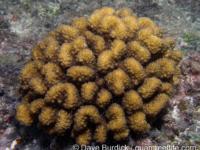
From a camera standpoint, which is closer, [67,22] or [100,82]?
[100,82]

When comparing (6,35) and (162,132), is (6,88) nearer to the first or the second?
(6,35)

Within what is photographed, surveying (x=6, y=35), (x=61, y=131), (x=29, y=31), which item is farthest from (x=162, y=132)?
(x=6, y=35)

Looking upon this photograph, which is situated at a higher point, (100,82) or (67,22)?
(67,22)

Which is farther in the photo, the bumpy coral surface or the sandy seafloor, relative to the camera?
the sandy seafloor

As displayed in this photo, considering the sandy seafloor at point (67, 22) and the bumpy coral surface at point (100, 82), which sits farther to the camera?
the sandy seafloor at point (67, 22)
